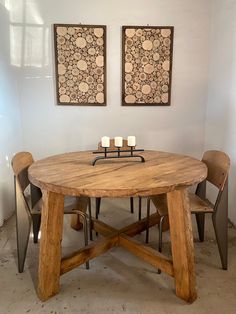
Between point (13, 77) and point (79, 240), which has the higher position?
point (13, 77)

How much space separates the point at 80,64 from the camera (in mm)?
2961

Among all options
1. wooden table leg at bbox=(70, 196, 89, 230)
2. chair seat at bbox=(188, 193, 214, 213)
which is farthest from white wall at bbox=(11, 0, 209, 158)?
chair seat at bbox=(188, 193, 214, 213)

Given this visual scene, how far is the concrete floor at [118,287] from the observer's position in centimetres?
158

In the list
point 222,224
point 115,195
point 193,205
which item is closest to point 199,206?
point 193,205

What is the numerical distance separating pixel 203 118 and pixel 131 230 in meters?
1.64

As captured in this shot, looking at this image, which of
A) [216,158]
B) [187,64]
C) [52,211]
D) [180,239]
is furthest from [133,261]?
[187,64]

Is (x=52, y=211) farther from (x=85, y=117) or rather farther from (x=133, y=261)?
(x=85, y=117)

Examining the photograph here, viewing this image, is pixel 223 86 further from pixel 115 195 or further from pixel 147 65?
pixel 115 195

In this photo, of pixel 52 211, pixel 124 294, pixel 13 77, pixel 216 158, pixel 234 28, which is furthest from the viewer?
pixel 13 77

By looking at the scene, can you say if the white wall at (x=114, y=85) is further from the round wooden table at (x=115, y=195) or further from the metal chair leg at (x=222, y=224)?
the metal chair leg at (x=222, y=224)

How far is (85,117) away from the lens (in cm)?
311

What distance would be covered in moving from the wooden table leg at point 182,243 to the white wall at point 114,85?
170 cm

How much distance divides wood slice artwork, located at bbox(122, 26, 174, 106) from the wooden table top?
1.12 metres

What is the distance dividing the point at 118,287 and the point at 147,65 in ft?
7.32
